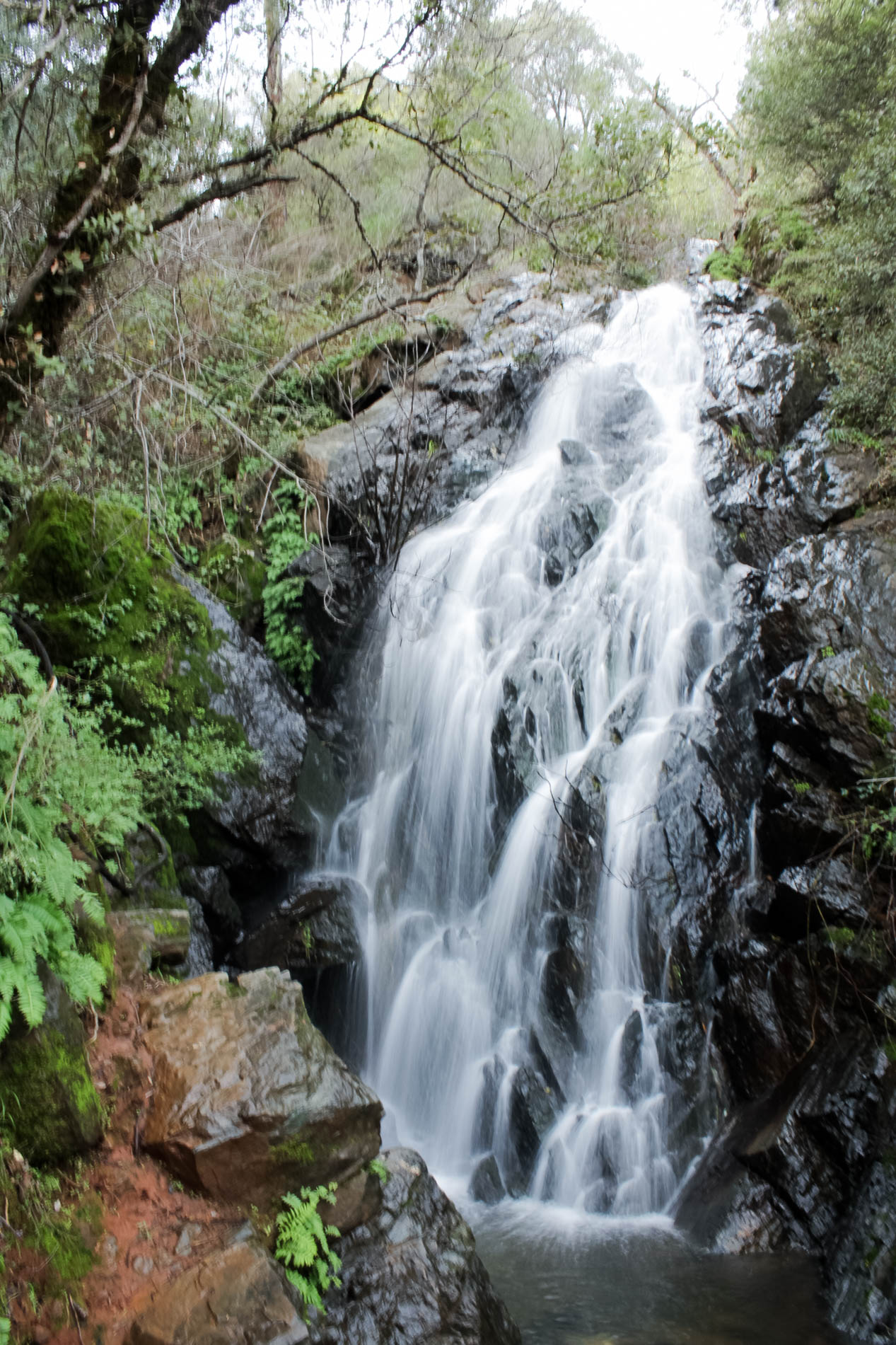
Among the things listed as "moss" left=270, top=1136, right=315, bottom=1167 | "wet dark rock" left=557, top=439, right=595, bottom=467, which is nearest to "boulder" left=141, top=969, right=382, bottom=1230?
"moss" left=270, top=1136, right=315, bottom=1167

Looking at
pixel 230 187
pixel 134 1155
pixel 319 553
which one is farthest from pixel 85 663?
pixel 134 1155

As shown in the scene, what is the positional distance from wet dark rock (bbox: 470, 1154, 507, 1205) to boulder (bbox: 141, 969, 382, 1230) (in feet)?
7.57

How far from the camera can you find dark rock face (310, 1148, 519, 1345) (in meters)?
3.76

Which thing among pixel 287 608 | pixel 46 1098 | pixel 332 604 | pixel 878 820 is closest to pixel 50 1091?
pixel 46 1098

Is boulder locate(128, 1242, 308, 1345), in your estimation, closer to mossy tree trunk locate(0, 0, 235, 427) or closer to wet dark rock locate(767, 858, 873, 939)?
wet dark rock locate(767, 858, 873, 939)

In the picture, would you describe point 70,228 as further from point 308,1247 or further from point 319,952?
point 319,952

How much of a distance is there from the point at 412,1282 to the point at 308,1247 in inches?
25.2

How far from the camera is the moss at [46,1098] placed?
3428 millimetres

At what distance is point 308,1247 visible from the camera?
3691 millimetres

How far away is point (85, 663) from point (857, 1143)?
278 inches

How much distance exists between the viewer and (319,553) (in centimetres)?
1020

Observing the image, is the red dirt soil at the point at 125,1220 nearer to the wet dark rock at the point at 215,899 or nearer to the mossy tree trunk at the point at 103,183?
the wet dark rock at the point at 215,899

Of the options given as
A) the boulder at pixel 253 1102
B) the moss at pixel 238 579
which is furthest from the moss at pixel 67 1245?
the moss at pixel 238 579

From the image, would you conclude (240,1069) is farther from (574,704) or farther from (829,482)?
(829,482)
